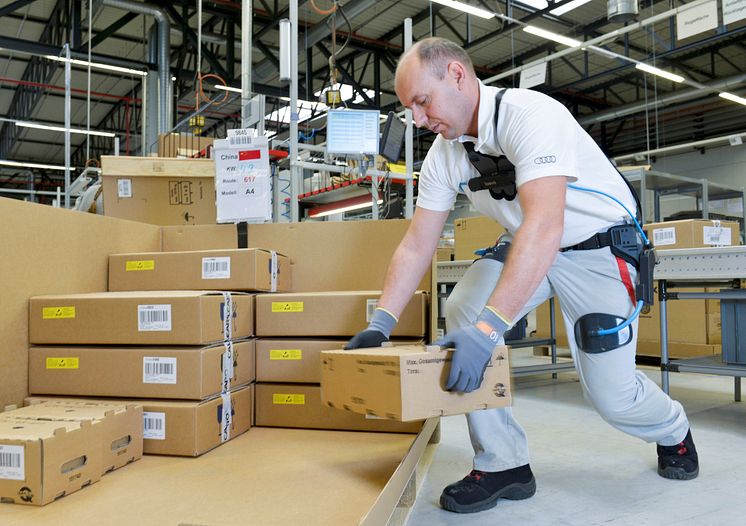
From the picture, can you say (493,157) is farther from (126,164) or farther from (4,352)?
(126,164)

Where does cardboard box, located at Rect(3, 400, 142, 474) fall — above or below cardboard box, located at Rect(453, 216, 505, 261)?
below

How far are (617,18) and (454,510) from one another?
3936mm

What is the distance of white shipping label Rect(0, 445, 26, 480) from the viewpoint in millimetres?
1219

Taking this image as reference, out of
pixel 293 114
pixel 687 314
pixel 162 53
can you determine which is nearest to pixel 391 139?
pixel 293 114

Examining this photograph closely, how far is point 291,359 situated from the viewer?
197 centimetres

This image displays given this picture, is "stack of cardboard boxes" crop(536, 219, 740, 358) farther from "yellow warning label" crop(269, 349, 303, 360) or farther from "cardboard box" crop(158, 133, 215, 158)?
"cardboard box" crop(158, 133, 215, 158)

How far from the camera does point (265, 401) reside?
2.00 metres

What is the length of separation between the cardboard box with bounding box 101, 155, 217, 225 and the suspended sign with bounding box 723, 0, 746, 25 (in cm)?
407

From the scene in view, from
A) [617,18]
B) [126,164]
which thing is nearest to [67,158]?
[126,164]

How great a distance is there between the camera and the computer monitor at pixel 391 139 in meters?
3.16

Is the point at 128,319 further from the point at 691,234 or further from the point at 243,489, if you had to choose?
the point at 691,234

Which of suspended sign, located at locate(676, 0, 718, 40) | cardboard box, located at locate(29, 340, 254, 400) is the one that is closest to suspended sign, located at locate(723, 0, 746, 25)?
suspended sign, located at locate(676, 0, 718, 40)

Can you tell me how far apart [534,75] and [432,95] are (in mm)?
5299

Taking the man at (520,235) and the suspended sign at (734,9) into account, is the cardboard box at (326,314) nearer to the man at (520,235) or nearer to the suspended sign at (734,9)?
the man at (520,235)
